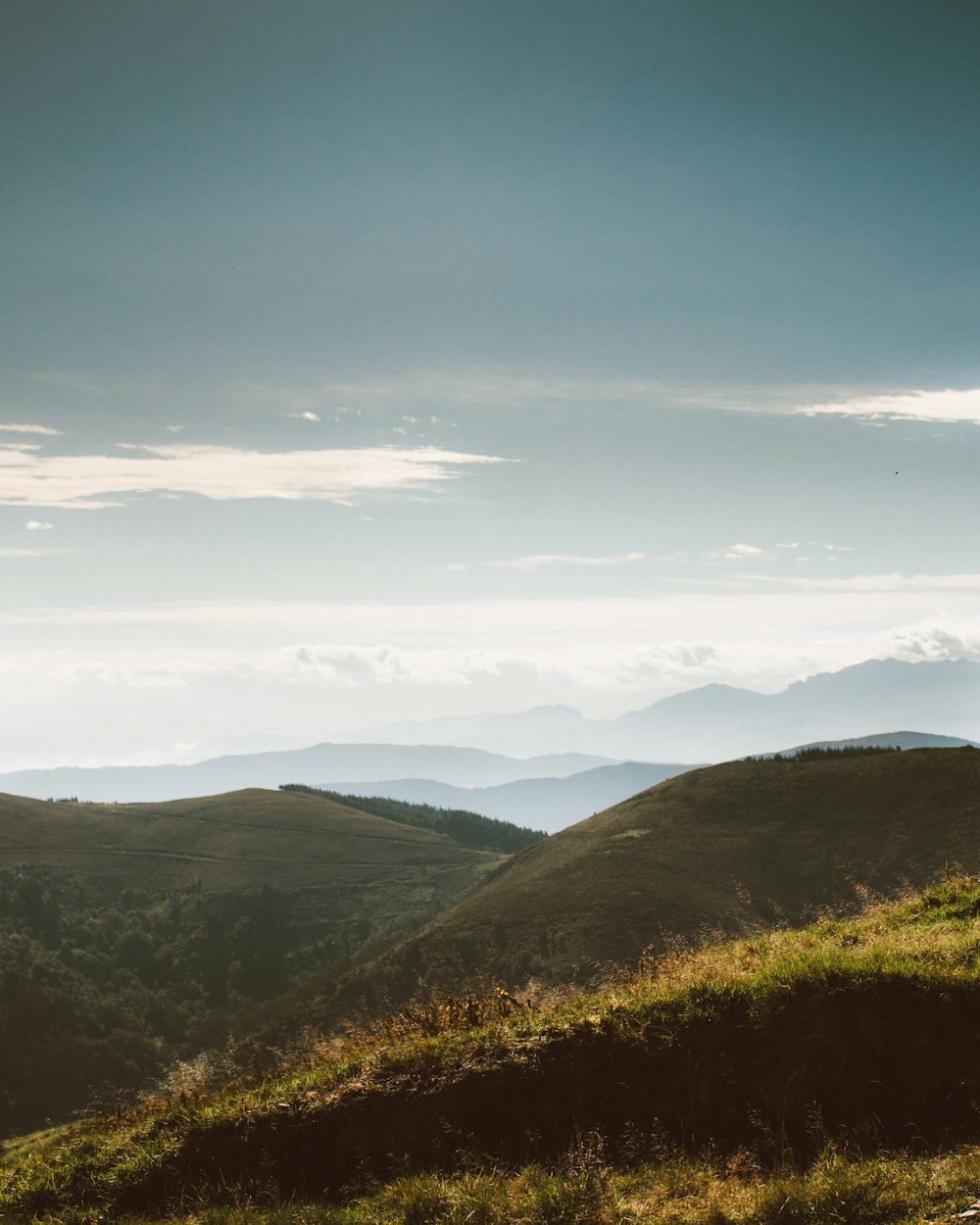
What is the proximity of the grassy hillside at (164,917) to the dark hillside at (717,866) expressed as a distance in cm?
2340

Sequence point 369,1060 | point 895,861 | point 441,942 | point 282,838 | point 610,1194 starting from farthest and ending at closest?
1. point 282,838
2. point 441,942
3. point 895,861
4. point 369,1060
5. point 610,1194

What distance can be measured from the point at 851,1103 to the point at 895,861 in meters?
32.6

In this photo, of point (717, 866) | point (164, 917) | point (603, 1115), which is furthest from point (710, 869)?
point (164, 917)

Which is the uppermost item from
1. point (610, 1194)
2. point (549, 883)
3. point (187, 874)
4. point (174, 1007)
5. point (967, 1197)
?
point (967, 1197)

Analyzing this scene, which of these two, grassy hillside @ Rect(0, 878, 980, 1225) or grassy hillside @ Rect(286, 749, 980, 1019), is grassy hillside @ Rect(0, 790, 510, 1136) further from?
grassy hillside @ Rect(0, 878, 980, 1225)

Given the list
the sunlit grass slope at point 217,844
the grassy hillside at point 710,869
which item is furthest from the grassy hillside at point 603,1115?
the sunlit grass slope at point 217,844

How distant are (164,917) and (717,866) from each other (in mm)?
54246

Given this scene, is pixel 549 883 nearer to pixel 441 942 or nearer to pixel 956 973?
pixel 441 942

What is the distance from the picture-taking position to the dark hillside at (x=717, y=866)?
3669 centimetres

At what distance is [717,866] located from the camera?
43812 mm

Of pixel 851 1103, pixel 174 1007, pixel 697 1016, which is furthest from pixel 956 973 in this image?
pixel 174 1007

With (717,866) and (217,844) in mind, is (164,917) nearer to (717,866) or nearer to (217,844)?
(217,844)

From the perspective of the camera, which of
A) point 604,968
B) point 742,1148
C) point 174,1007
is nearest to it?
point 742,1148

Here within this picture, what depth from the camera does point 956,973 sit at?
9.58 m
